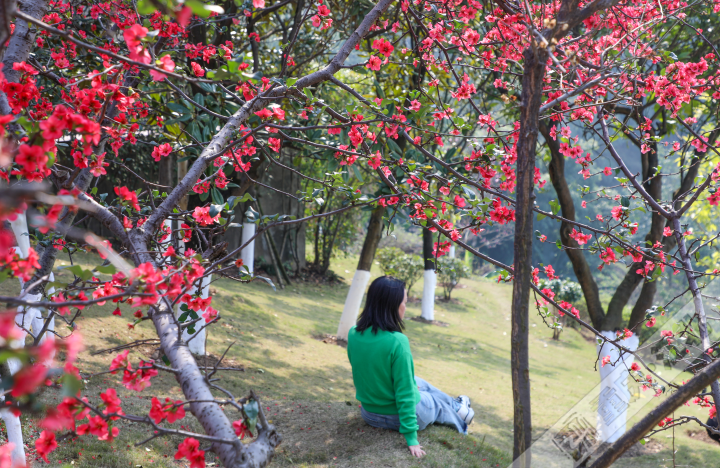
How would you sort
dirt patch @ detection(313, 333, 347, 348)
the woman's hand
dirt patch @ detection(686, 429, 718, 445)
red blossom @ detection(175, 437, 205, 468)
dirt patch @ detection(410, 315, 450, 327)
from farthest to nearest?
dirt patch @ detection(410, 315, 450, 327), dirt patch @ detection(313, 333, 347, 348), dirt patch @ detection(686, 429, 718, 445), the woman's hand, red blossom @ detection(175, 437, 205, 468)

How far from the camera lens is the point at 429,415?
A: 3.26 metres

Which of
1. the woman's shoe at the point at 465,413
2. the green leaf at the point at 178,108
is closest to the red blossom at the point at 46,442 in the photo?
the green leaf at the point at 178,108

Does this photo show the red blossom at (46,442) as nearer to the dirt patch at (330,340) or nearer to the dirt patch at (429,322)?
the dirt patch at (330,340)

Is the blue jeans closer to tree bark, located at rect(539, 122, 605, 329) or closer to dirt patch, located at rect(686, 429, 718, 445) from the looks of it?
tree bark, located at rect(539, 122, 605, 329)

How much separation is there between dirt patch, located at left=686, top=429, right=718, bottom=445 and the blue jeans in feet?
10.0

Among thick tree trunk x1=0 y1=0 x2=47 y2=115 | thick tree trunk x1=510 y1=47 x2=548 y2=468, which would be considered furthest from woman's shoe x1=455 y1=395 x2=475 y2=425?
thick tree trunk x1=0 y1=0 x2=47 y2=115

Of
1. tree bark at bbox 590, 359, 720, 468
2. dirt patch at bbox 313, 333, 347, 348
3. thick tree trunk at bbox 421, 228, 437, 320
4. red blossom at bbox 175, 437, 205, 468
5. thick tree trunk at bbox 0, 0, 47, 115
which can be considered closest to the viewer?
tree bark at bbox 590, 359, 720, 468

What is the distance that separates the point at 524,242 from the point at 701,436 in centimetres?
541

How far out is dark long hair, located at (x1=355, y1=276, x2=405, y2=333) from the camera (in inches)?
116

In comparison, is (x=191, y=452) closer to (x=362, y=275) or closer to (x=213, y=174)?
(x=213, y=174)

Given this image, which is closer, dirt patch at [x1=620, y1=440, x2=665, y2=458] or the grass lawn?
the grass lawn

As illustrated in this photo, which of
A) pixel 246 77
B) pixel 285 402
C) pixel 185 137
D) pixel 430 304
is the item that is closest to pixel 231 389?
pixel 285 402

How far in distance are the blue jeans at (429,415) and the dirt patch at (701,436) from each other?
306 cm

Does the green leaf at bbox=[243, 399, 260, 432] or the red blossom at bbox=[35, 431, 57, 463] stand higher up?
the green leaf at bbox=[243, 399, 260, 432]
